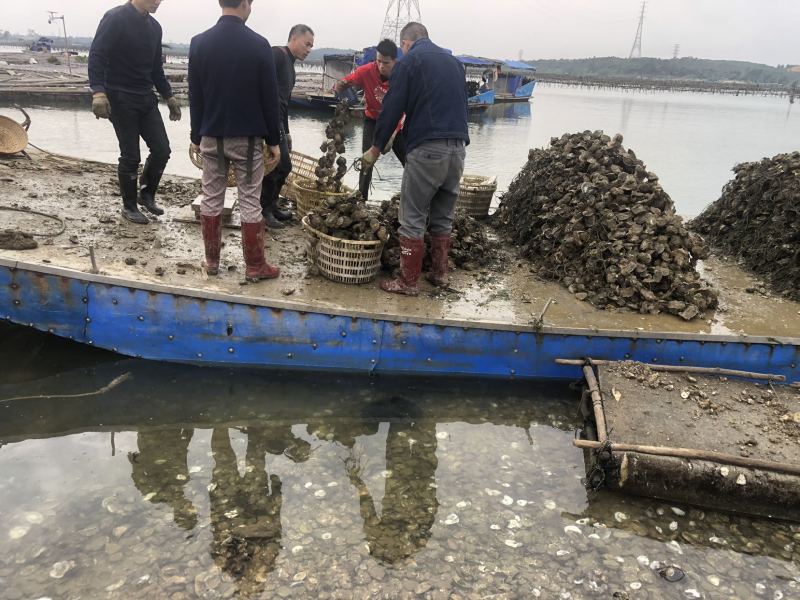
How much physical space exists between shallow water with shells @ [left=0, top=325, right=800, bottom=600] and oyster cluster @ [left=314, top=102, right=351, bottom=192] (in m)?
2.32

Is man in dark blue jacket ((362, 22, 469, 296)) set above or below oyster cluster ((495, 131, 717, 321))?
above

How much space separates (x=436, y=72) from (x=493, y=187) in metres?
3.08

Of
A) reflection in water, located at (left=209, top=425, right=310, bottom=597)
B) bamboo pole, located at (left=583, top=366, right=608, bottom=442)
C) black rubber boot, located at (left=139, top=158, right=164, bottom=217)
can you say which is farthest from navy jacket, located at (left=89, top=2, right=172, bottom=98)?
bamboo pole, located at (left=583, top=366, right=608, bottom=442)

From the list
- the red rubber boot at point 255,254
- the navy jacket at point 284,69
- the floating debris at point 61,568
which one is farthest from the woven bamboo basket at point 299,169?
the floating debris at point 61,568

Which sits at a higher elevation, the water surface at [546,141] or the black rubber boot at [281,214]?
the water surface at [546,141]

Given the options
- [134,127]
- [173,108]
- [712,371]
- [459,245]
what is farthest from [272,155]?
[712,371]

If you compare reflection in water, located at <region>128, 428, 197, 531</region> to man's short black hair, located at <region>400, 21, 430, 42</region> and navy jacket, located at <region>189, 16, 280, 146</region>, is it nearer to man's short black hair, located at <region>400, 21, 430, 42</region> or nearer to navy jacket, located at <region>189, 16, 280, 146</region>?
navy jacket, located at <region>189, 16, 280, 146</region>

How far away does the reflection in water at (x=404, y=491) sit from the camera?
3.40m

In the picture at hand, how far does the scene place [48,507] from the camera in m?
3.39

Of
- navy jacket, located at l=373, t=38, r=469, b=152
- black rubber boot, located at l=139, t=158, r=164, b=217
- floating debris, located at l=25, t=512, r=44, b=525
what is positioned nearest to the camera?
floating debris, located at l=25, t=512, r=44, b=525

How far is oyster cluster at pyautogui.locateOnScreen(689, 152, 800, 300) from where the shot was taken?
5.70 metres

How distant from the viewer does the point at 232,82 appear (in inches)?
161

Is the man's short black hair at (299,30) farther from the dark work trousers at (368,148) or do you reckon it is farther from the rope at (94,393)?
the rope at (94,393)

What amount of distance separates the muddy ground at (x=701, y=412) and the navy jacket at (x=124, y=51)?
16.9 feet
